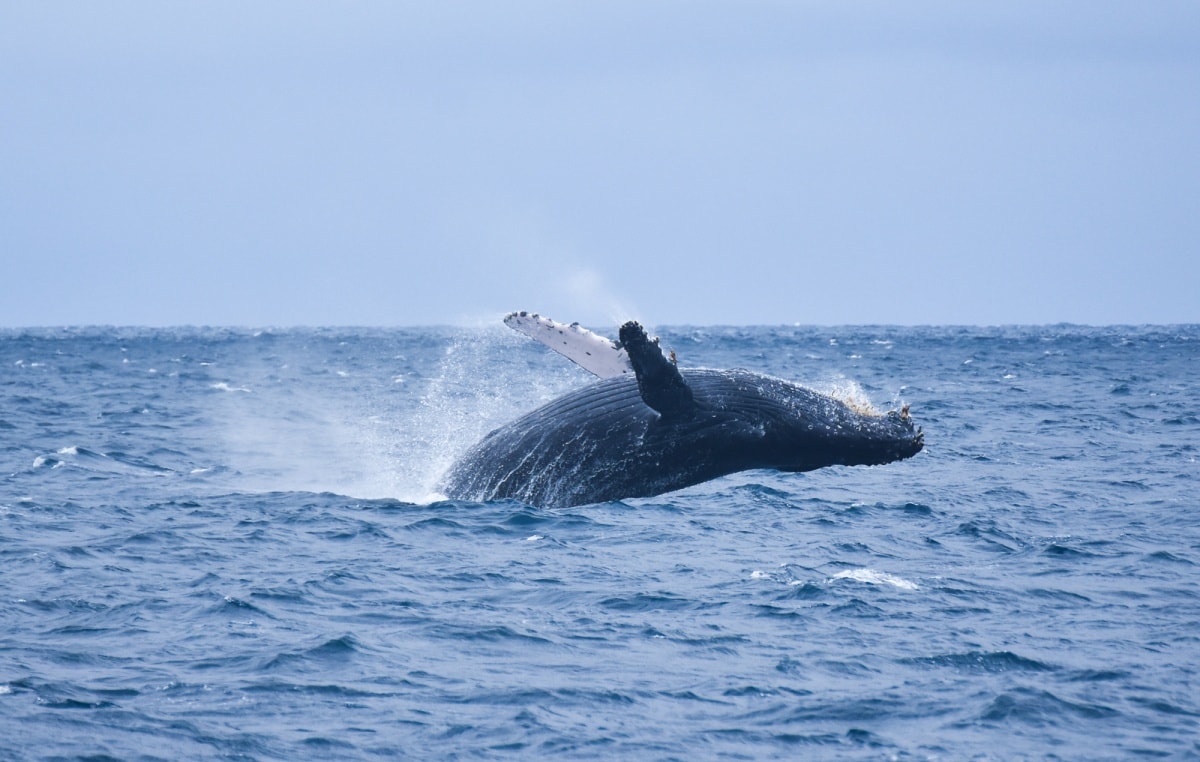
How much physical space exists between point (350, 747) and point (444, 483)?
658cm

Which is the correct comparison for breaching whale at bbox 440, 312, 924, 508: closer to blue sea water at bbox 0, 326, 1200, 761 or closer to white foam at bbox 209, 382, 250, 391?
blue sea water at bbox 0, 326, 1200, 761

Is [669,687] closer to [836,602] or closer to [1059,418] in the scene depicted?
[836,602]

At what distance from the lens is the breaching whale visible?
12.2m

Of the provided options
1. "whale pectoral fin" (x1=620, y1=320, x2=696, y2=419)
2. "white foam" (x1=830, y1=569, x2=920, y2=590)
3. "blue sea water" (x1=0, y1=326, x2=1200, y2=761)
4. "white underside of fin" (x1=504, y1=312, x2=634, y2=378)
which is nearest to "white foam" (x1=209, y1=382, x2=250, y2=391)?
"blue sea water" (x1=0, y1=326, x2=1200, y2=761)

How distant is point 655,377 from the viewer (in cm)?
1184

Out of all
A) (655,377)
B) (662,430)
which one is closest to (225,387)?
(662,430)

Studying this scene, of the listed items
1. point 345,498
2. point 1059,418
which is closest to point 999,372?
point 1059,418

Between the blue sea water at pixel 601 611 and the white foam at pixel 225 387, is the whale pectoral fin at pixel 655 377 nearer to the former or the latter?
the blue sea water at pixel 601 611

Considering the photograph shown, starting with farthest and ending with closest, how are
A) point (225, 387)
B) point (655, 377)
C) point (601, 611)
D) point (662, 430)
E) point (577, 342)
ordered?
1. point (225, 387)
2. point (577, 342)
3. point (662, 430)
4. point (601, 611)
5. point (655, 377)

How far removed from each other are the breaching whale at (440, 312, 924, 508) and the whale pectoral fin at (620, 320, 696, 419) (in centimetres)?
1

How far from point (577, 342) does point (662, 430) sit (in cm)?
148

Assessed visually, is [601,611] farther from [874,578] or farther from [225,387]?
[225,387]

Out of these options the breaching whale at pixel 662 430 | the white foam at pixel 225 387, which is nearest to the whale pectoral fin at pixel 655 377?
the breaching whale at pixel 662 430

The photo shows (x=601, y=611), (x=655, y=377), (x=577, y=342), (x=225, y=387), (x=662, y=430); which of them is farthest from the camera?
(x=225, y=387)
